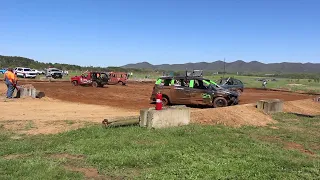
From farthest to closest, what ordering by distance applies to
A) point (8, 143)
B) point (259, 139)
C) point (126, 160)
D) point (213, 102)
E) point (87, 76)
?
1. point (87, 76)
2. point (213, 102)
3. point (259, 139)
4. point (8, 143)
5. point (126, 160)

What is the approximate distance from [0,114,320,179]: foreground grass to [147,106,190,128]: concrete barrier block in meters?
0.49

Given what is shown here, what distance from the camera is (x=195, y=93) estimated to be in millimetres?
19547

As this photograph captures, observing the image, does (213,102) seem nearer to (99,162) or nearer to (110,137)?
(110,137)

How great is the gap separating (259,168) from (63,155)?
4.13 m

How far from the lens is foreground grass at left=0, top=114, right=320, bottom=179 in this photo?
6.80 meters

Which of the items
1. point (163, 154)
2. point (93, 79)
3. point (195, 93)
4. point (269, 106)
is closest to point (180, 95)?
point (195, 93)

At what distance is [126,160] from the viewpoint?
7.44 metres

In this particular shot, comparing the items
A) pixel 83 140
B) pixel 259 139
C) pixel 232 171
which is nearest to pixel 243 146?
pixel 259 139

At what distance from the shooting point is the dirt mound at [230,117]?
12961 mm

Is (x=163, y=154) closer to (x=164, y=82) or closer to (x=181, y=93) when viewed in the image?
(x=181, y=93)

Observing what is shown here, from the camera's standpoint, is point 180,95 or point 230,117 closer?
point 230,117

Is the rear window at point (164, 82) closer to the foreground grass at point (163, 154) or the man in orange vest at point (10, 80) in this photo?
the man in orange vest at point (10, 80)

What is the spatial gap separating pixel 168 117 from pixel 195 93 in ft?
26.7

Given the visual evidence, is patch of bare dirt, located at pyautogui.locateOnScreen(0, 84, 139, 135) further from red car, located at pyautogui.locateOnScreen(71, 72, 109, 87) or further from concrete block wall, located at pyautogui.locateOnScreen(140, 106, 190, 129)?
red car, located at pyautogui.locateOnScreen(71, 72, 109, 87)
